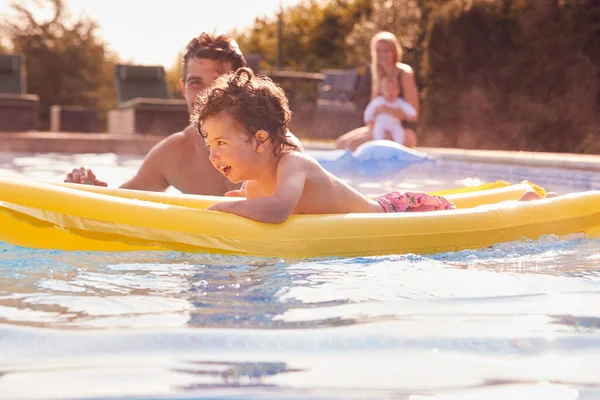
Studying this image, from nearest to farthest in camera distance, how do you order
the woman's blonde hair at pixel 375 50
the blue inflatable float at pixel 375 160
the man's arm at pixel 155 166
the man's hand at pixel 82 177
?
the man's hand at pixel 82 177 → the man's arm at pixel 155 166 → the blue inflatable float at pixel 375 160 → the woman's blonde hair at pixel 375 50

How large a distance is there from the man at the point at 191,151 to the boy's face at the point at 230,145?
0.85 metres

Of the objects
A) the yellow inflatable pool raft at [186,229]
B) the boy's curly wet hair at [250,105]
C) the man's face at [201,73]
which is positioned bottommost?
the yellow inflatable pool raft at [186,229]

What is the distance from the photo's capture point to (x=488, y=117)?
38.2ft

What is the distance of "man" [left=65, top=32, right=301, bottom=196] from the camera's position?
4020 millimetres

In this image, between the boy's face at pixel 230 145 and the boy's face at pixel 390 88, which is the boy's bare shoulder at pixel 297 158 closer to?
the boy's face at pixel 230 145

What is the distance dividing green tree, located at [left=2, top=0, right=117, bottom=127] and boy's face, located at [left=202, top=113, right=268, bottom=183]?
25.3 metres

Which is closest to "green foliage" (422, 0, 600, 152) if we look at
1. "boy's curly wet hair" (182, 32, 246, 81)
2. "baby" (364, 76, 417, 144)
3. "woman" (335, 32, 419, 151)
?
"woman" (335, 32, 419, 151)

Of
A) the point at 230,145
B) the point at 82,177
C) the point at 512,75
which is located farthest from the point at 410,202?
the point at 512,75

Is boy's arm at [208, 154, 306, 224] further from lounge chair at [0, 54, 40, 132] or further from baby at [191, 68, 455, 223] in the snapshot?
lounge chair at [0, 54, 40, 132]

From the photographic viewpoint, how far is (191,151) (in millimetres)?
4156

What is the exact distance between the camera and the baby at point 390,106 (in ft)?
28.3

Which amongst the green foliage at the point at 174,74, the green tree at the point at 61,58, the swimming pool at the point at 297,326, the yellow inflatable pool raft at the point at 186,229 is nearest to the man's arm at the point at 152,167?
the yellow inflatable pool raft at the point at 186,229

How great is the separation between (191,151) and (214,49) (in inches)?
20.3

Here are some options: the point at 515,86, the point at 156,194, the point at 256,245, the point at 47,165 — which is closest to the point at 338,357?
the point at 256,245
